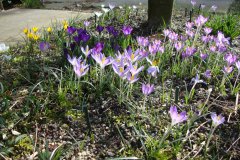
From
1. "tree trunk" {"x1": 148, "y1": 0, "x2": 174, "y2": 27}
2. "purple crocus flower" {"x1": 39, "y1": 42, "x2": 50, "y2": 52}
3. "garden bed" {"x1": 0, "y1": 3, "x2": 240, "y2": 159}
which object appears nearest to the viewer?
"garden bed" {"x1": 0, "y1": 3, "x2": 240, "y2": 159}

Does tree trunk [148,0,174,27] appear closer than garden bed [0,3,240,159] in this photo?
No

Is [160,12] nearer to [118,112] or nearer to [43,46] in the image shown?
[43,46]

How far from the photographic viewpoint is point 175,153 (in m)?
1.83

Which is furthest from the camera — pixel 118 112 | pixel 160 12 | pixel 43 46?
pixel 160 12

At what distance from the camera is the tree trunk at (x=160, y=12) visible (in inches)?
156

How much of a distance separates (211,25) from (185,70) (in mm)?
1402

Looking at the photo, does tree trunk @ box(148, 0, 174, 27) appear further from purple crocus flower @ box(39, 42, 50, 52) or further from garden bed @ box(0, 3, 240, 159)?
purple crocus flower @ box(39, 42, 50, 52)

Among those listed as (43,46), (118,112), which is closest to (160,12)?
(43,46)

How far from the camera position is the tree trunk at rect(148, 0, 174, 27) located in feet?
13.0

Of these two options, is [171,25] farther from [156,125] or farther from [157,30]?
[156,125]

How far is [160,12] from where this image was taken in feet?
13.1

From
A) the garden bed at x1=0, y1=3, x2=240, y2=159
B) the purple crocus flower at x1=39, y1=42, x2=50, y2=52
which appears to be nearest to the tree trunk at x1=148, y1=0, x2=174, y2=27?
the garden bed at x1=0, y1=3, x2=240, y2=159

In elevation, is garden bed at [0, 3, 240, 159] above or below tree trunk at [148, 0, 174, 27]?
below

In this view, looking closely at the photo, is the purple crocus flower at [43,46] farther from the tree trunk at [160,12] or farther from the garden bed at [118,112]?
the tree trunk at [160,12]
